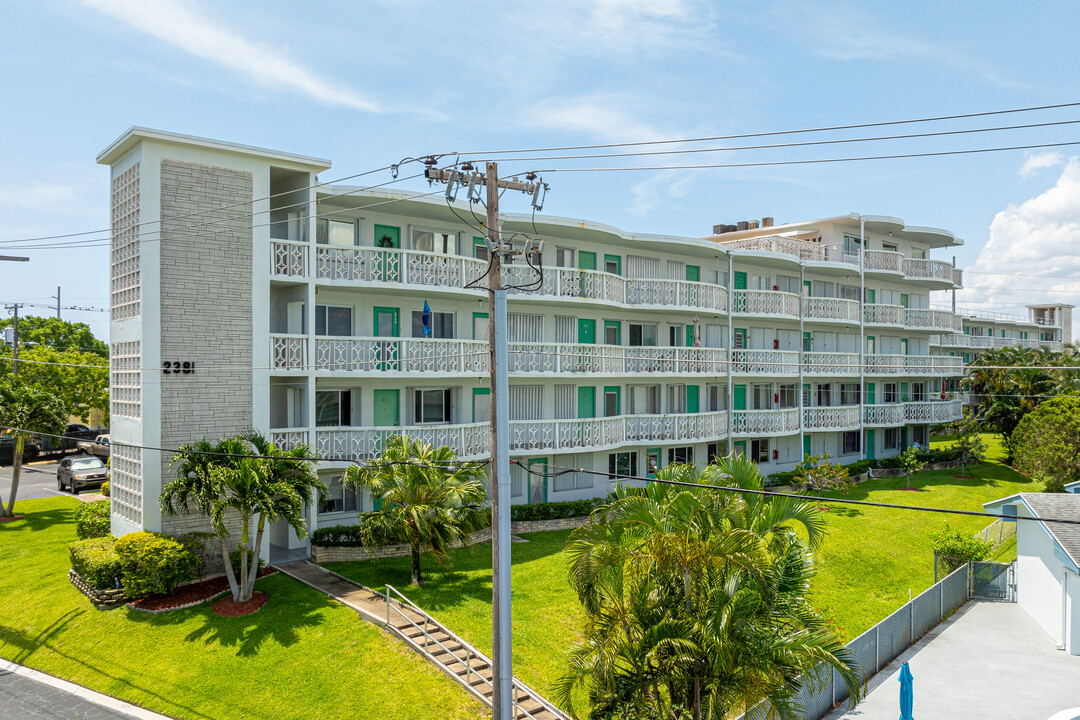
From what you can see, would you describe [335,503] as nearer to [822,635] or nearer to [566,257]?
[566,257]

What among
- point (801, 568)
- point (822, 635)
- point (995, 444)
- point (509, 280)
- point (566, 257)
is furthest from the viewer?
point (995, 444)

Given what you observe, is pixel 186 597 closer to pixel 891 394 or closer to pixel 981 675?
pixel 981 675

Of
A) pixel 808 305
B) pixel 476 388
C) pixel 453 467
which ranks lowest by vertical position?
pixel 453 467

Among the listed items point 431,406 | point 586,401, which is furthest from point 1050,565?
point 431,406

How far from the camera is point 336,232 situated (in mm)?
26172

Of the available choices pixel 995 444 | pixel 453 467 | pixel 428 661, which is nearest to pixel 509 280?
pixel 453 467

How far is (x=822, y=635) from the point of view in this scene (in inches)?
460

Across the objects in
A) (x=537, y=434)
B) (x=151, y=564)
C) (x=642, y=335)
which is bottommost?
(x=151, y=564)

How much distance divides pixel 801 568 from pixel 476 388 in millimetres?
18213

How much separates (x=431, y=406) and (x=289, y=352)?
6.39 metres

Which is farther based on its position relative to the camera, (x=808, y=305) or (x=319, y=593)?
(x=808, y=305)

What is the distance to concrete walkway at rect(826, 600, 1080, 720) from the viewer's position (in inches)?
642

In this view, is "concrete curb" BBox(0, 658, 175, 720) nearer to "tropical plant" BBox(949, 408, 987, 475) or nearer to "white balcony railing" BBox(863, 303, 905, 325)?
"white balcony railing" BBox(863, 303, 905, 325)

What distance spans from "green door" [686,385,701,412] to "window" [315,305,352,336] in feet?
57.0
